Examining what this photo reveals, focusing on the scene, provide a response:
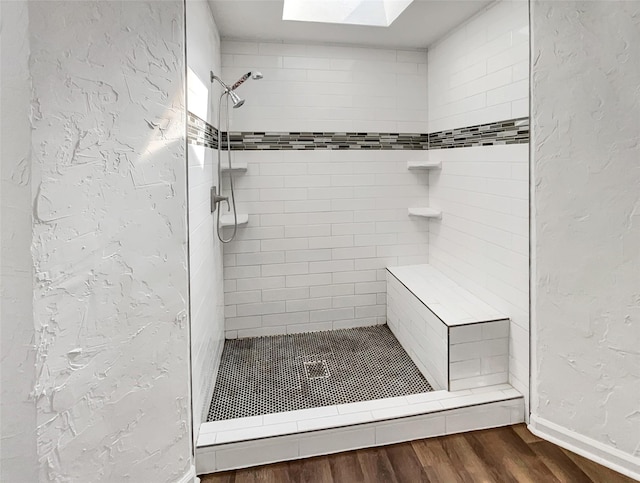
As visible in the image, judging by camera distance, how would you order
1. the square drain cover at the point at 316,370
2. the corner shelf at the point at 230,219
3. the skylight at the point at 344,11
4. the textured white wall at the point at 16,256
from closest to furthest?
1. the textured white wall at the point at 16,256
2. the square drain cover at the point at 316,370
3. the skylight at the point at 344,11
4. the corner shelf at the point at 230,219

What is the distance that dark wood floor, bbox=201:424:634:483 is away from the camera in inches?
67.9

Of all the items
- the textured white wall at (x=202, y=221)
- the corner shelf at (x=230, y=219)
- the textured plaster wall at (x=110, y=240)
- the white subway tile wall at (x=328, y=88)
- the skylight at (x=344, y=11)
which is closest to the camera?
the textured plaster wall at (x=110, y=240)

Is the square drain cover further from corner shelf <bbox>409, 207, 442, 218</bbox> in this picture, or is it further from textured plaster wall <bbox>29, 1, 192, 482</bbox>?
corner shelf <bbox>409, 207, 442, 218</bbox>

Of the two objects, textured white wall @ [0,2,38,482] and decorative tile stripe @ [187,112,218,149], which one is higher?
decorative tile stripe @ [187,112,218,149]

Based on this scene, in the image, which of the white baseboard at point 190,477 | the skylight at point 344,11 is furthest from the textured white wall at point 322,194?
the white baseboard at point 190,477

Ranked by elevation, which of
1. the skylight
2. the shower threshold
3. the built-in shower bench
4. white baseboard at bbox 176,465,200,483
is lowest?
white baseboard at bbox 176,465,200,483

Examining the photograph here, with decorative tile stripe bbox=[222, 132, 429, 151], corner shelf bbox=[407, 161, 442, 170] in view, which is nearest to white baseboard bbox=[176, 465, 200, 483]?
decorative tile stripe bbox=[222, 132, 429, 151]

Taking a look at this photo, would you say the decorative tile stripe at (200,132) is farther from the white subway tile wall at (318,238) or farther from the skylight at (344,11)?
the skylight at (344,11)

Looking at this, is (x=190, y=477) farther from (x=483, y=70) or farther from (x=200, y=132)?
(x=483, y=70)

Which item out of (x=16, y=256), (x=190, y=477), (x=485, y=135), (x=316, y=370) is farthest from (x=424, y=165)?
(x=16, y=256)

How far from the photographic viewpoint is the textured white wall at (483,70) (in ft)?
6.89

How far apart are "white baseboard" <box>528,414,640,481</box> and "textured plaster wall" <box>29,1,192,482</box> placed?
1.74 m

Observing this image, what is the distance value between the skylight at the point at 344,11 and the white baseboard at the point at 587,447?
2552 mm

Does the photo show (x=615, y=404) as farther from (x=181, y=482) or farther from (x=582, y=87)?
(x=181, y=482)
